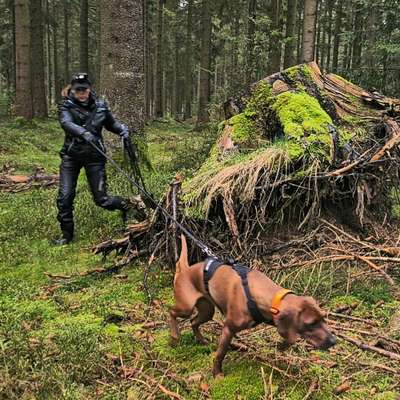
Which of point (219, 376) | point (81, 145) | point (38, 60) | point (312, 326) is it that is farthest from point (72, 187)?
point (38, 60)

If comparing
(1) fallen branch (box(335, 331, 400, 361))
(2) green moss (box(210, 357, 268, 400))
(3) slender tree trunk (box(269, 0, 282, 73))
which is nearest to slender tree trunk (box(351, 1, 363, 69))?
(3) slender tree trunk (box(269, 0, 282, 73))

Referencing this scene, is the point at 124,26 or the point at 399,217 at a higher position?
the point at 124,26

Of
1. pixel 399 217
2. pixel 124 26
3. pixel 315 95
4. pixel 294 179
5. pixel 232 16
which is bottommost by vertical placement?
pixel 399 217

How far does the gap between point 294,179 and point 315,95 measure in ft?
6.48

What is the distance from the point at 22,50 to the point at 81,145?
11521mm

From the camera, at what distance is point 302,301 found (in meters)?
2.93

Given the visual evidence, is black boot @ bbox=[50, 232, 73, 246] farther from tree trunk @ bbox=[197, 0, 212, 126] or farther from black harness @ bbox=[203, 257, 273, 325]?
tree trunk @ bbox=[197, 0, 212, 126]

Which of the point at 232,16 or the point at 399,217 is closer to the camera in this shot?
the point at 399,217

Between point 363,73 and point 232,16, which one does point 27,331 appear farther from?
point 232,16

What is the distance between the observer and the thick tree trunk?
19.8 metres

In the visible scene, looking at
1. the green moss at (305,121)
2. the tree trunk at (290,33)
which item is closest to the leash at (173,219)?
the green moss at (305,121)

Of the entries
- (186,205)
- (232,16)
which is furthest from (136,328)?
(232,16)

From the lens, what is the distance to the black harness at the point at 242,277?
3.14m

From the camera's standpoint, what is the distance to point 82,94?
656 centimetres
